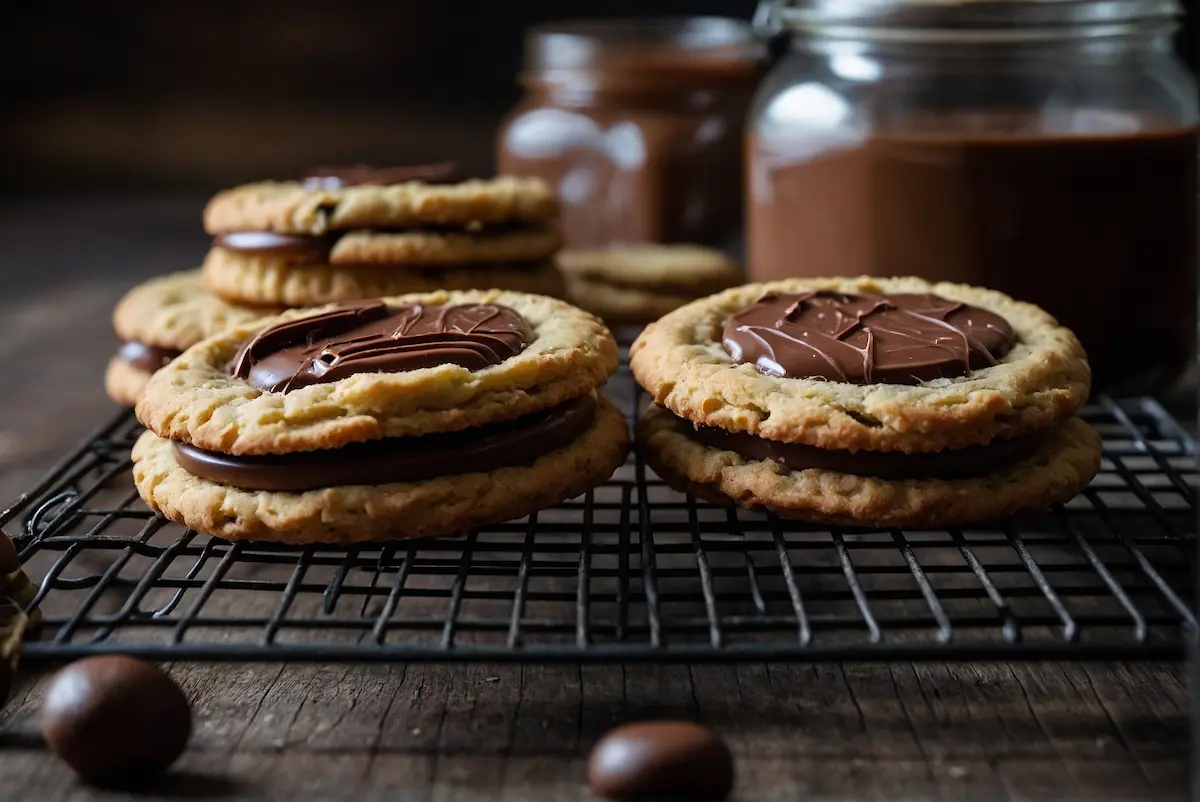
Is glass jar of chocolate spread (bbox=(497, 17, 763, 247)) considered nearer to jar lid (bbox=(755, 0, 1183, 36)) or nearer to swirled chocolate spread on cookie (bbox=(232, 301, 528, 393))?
jar lid (bbox=(755, 0, 1183, 36))

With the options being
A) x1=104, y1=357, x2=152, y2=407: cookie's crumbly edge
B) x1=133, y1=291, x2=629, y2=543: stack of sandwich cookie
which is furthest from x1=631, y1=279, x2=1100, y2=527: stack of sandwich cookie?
x1=104, y1=357, x2=152, y2=407: cookie's crumbly edge

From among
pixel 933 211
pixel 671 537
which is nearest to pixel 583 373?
pixel 671 537

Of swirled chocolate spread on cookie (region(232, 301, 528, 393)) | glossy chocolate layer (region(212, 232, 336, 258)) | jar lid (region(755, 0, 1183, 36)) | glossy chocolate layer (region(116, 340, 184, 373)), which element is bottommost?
glossy chocolate layer (region(116, 340, 184, 373))

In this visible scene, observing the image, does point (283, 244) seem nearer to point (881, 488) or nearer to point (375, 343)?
point (375, 343)

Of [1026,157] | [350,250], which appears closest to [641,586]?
[350,250]

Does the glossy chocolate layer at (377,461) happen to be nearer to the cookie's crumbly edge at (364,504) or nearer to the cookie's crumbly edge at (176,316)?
the cookie's crumbly edge at (364,504)

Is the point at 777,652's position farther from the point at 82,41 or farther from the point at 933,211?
the point at 82,41

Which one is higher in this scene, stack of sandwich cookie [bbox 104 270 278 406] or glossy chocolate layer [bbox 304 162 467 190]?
glossy chocolate layer [bbox 304 162 467 190]
